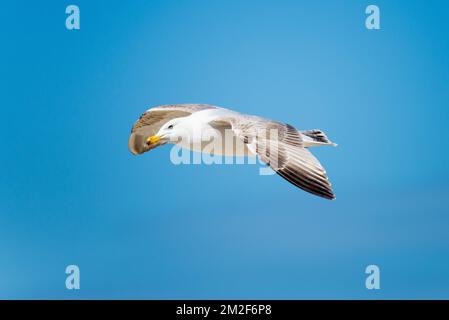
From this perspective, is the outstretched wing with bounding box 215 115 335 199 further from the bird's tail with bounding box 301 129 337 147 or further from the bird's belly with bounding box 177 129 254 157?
the bird's tail with bounding box 301 129 337 147

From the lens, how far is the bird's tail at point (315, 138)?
8656 millimetres

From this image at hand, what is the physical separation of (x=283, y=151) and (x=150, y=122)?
312cm

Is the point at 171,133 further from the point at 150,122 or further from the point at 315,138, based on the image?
the point at 315,138

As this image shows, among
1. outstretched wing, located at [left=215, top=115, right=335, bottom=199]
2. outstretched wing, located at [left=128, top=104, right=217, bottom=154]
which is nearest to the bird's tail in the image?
outstretched wing, located at [left=215, top=115, right=335, bottom=199]

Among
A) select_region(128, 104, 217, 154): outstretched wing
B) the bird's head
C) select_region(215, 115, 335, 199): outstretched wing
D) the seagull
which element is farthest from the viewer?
select_region(128, 104, 217, 154): outstretched wing

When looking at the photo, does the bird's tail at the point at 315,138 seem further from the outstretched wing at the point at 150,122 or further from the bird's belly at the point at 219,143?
the outstretched wing at the point at 150,122

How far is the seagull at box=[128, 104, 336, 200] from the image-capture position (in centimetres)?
704

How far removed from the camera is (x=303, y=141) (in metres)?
8.32

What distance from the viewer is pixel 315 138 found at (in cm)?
899

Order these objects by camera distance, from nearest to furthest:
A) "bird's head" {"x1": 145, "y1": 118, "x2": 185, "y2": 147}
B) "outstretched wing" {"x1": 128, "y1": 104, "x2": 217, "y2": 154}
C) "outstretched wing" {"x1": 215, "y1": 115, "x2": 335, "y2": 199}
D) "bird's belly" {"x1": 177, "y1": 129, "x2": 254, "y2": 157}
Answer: "outstretched wing" {"x1": 215, "y1": 115, "x2": 335, "y2": 199} → "bird's belly" {"x1": 177, "y1": 129, "x2": 254, "y2": 157} → "bird's head" {"x1": 145, "y1": 118, "x2": 185, "y2": 147} → "outstretched wing" {"x1": 128, "y1": 104, "x2": 217, "y2": 154}

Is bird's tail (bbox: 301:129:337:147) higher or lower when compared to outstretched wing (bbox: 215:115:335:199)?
higher

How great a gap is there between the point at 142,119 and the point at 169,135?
1.45 m

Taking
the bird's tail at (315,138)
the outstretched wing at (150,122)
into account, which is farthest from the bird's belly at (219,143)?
the outstretched wing at (150,122)
